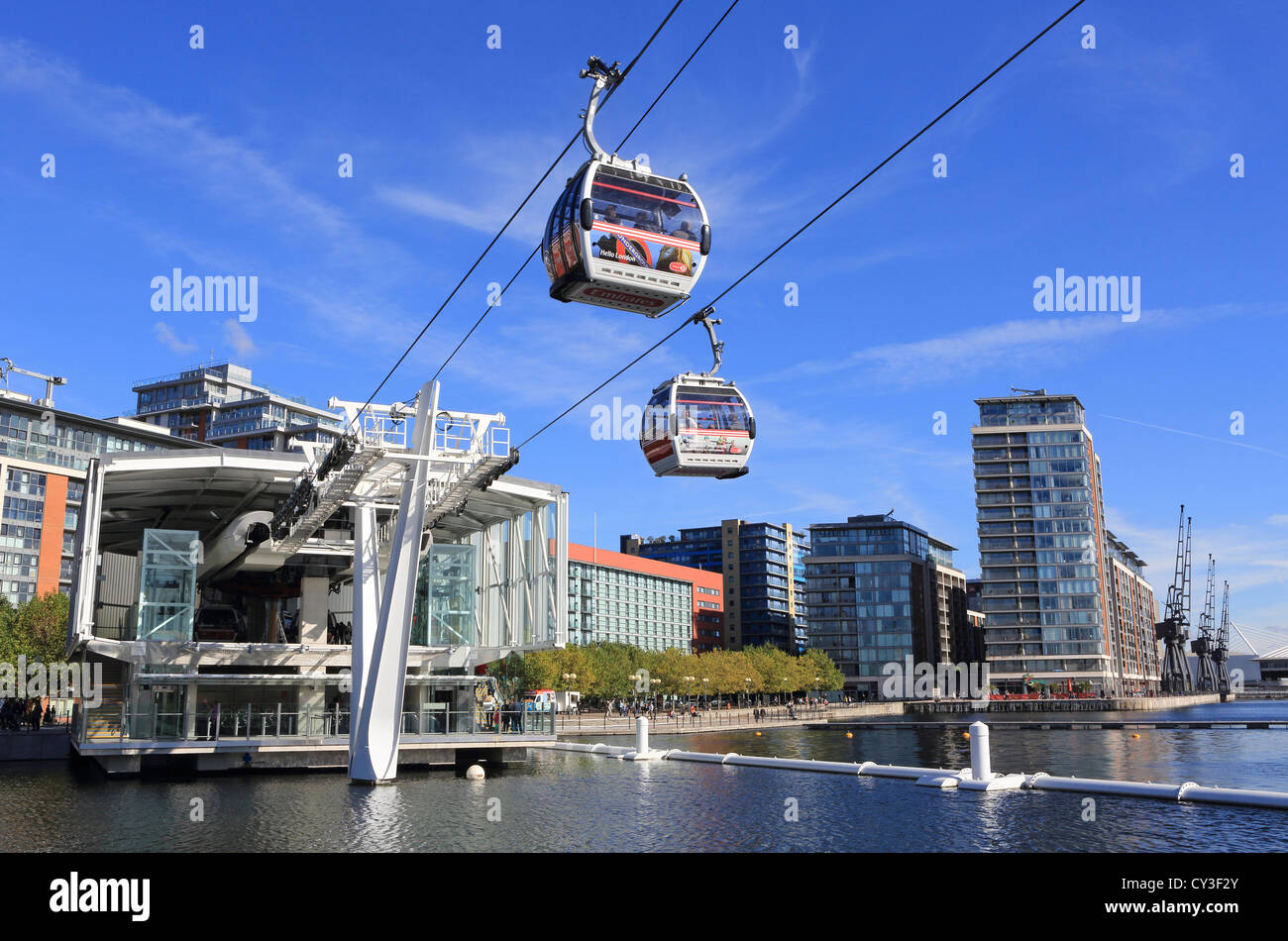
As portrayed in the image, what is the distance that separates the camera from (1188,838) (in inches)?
889

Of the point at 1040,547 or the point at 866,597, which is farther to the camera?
the point at 866,597

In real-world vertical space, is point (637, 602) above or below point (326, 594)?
above

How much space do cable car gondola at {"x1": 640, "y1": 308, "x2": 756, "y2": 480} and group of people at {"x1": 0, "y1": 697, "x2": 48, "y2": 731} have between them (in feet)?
136

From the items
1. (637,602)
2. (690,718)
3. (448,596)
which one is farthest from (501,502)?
(637,602)

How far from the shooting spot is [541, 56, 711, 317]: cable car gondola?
65.9 ft

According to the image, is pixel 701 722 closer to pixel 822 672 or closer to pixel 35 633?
pixel 35 633

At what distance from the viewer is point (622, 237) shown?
66.8 ft

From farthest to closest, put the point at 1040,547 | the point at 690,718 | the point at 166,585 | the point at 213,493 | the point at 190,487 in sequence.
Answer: the point at 1040,547 → the point at 690,718 → the point at 213,493 → the point at 190,487 → the point at 166,585

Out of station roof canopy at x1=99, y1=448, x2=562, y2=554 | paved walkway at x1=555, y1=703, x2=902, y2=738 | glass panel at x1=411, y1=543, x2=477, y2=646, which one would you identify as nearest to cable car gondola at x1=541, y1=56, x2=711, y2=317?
station roof canopy at x1=99, y1=448, x2=562, y2=554

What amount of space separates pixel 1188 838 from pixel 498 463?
70.2 ft

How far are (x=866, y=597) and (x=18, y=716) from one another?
466ft
